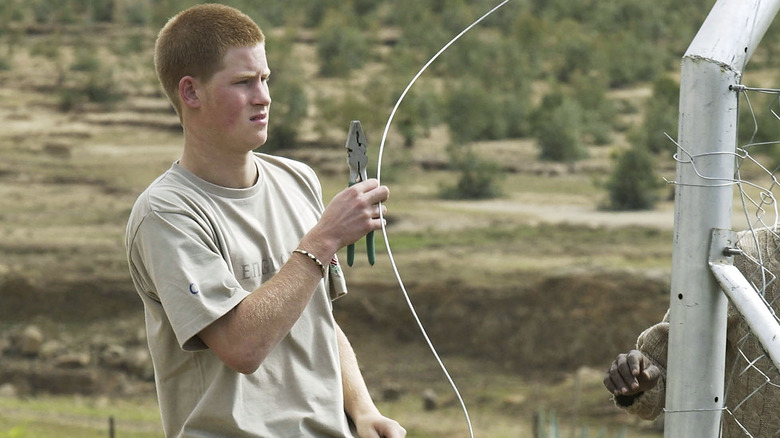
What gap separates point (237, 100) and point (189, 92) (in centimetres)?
8

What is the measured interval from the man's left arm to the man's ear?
0.48 m

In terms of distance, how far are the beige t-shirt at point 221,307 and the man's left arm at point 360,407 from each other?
5cm

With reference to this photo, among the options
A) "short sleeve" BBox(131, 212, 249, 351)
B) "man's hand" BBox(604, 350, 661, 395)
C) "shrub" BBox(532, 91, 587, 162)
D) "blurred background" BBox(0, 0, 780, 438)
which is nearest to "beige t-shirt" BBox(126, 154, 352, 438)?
"short sleeve" BBox(131, 212, 249, 351)

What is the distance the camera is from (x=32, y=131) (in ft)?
48.2

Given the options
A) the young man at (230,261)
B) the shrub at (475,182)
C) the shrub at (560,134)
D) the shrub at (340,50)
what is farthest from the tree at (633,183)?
the young man at (230,261)

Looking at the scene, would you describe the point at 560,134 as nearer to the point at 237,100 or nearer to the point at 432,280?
the point at 432,280

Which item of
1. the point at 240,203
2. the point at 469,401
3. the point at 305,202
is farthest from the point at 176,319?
the point at 469,401

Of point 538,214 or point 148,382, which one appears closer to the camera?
point 148,382

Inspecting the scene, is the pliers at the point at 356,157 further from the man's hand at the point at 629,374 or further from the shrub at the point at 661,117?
the shrub at the point at 661,117

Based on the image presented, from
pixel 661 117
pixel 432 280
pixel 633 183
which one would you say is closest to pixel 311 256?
pixel 432 280

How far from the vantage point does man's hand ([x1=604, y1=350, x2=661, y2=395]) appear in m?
1.97

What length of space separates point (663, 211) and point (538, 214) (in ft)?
5.26

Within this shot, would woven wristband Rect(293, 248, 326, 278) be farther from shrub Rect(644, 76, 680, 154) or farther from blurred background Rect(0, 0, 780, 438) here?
shrub Rect(644, 76, 680, 154)

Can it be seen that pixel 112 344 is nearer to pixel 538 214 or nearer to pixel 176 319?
pixel 538 214
